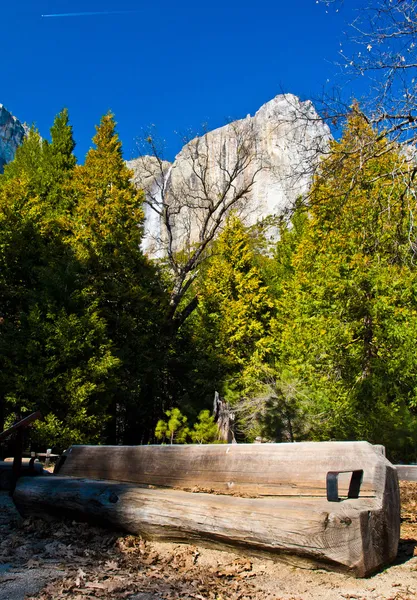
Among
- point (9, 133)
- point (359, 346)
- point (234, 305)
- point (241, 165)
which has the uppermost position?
point (9, 133)

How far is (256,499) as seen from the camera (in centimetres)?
332

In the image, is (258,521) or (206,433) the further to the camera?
(206,433)

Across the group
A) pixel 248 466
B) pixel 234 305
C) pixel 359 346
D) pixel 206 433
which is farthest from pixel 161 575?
pixel 234 305

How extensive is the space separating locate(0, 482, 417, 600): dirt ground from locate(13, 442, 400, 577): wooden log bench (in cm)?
11

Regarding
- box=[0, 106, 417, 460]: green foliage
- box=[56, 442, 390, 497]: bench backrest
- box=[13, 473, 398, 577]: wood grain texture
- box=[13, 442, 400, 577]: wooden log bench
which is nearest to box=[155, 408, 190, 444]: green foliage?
box=[0, 106, 417, 460]: green foliage

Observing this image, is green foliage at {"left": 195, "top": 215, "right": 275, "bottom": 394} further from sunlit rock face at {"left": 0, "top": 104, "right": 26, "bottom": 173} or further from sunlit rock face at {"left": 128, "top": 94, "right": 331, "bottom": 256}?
sunlit rock face at {"left": 0, "top": 104, "right": 26, "bottom": 173}

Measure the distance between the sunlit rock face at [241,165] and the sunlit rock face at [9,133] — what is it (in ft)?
117

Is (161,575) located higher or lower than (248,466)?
lower

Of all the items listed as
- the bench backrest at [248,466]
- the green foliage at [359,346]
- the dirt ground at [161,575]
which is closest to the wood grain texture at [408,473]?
the dirt ground at [161,575]

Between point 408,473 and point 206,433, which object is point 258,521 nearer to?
point 408,473

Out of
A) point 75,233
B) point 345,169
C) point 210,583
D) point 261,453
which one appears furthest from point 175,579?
point 75,233

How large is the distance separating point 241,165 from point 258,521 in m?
18.2

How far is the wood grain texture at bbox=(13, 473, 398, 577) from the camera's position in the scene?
280cm

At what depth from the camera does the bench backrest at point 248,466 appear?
3.42 metres
